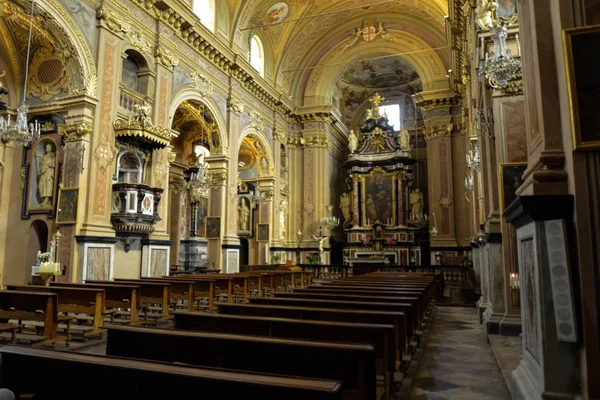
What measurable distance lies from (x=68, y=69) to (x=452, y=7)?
9195mm

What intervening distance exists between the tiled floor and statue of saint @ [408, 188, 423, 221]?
15.3m

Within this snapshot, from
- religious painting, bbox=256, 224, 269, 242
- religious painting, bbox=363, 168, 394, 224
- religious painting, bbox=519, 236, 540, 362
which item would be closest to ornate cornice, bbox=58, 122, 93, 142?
religious painting, bbox=519, 236, 540, 362

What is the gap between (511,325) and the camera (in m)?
5.24

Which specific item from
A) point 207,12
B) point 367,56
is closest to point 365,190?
point 367,56

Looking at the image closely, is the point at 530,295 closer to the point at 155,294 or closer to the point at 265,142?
the point at 155,294

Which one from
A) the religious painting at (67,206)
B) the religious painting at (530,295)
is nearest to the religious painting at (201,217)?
the religious painting at (67,206)

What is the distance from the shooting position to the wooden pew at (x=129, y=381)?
1.58 m

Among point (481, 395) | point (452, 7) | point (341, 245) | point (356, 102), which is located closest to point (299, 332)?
point (481, 395)

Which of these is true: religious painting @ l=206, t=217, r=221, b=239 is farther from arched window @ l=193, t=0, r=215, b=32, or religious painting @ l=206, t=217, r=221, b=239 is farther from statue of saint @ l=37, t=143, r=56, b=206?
arched window @ l=193, t=0, r=215, b=32

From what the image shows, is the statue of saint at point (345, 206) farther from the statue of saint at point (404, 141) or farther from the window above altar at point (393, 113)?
the window above altar at point (393, 113)

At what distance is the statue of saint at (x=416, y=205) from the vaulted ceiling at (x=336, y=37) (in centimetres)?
565

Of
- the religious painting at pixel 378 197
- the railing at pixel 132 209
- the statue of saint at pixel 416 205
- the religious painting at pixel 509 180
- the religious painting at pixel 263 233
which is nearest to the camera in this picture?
the religious painting at pixel 509 180

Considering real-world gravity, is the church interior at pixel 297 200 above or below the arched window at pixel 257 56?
below

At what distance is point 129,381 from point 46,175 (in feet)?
31.6
